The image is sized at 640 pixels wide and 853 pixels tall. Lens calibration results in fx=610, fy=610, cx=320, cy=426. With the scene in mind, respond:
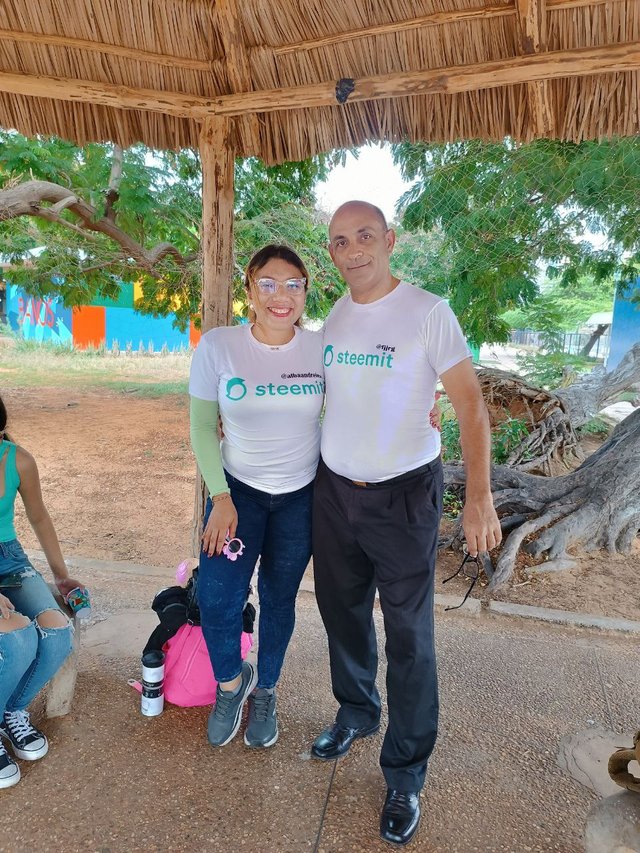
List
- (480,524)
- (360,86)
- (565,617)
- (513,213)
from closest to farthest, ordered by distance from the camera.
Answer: (480,524) → (360,86) → (565,617) → (513,213)

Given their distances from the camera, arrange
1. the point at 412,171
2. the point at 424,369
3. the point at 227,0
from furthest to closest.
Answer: the point at 412,171
the point at 227,0
the point at 424,369

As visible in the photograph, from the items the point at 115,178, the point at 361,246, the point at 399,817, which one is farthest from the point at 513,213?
the point at 115,178

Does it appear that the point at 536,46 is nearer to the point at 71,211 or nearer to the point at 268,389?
the point at 268,389

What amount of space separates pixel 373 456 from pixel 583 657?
205 centimetres

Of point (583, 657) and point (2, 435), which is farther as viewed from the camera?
point (583, 657)

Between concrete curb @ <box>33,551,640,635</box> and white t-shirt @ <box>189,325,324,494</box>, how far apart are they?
193 cm

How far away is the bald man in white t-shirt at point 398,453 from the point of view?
1.95 m

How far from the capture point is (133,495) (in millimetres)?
6340

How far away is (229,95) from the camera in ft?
10.1

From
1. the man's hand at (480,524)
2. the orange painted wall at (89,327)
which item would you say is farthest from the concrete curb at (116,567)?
the orange painted wall at (89,327)

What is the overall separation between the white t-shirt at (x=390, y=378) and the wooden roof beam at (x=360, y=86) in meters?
1.34

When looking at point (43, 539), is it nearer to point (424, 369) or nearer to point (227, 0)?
point (424, 369)

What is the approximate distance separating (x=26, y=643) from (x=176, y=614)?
0.58 meters

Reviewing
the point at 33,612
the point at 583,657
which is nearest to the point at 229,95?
the point at 33,612
